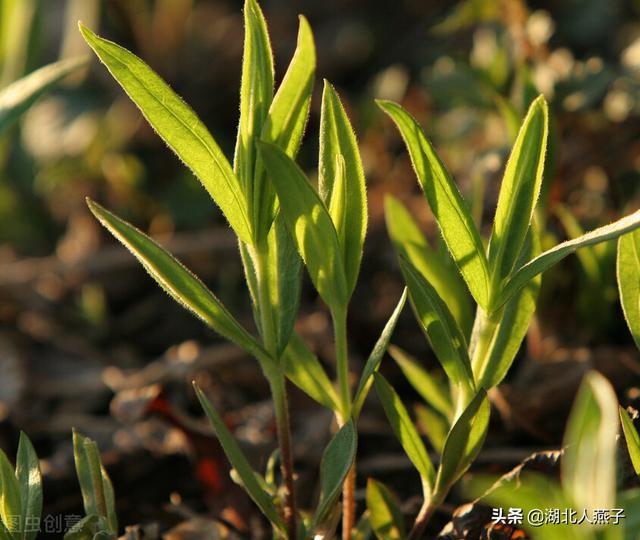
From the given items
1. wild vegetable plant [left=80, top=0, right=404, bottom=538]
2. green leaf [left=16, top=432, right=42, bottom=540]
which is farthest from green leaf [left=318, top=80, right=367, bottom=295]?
green leaf [left=16, top=432, right=42, bottom=540]

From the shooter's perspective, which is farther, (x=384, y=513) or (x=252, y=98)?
(x=384, y=513)

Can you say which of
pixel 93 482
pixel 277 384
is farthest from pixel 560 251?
pixel 93 482

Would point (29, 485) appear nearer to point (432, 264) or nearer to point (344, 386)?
point (344, 386)

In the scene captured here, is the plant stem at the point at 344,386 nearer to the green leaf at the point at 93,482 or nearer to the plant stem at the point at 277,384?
the plant stem at the point at 277,384

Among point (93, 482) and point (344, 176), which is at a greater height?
point (344, 176)

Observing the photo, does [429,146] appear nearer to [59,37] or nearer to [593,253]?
[593,253]

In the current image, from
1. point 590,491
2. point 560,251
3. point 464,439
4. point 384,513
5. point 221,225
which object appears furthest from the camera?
point 221,225

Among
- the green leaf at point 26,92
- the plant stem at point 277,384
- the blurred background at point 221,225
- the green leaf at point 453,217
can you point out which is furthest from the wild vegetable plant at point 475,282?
the green leaf at point 26,92
